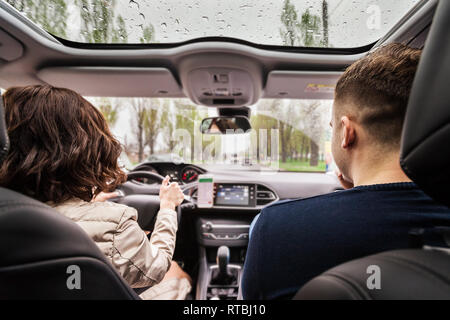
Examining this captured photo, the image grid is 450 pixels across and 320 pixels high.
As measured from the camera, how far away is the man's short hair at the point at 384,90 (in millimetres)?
820

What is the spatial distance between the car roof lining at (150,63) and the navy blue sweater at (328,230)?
1552 millimetres

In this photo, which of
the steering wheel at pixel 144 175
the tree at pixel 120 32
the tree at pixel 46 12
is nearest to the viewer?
the tree at pixel 46 12

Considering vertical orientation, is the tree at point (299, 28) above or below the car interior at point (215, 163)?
above

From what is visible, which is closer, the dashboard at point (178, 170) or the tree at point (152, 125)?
the dashboard at point (178, 170)

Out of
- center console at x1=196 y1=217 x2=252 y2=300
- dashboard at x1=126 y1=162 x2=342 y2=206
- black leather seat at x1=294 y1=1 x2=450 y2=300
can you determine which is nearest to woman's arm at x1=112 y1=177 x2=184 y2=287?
black leather seat at x1=294 y1=1 x2=450 y2=300

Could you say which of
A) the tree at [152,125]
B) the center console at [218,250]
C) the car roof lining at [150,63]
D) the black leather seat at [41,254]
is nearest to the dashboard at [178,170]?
the tree at [152,125]

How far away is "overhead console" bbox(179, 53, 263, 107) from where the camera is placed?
214cm

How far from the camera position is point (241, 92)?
2.57 meters

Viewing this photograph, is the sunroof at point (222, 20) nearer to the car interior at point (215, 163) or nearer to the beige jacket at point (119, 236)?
the car interior at point (215, 163)

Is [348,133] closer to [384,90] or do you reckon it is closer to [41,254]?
[384,90]

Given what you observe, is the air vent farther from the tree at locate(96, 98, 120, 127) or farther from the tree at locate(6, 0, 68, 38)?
the tree at locate(6, 0, 68, 38)

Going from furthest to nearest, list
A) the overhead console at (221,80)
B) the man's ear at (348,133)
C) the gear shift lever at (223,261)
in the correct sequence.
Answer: the gear shift lever at (223,261) → the overhead console at (221,80) → the man's ear at (348,133)

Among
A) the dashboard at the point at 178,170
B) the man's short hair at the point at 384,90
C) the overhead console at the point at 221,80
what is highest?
the overhead console at the point at 221,80
